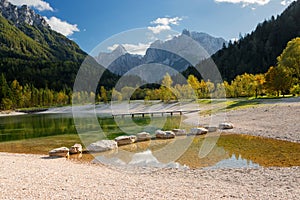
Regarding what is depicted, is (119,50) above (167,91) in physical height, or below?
above

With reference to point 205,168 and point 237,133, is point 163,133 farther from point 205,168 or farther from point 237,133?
point 205,168

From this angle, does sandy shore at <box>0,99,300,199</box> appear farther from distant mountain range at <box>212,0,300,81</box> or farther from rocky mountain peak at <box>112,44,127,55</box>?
distant mountain range at <box>212,0,300,81</box>

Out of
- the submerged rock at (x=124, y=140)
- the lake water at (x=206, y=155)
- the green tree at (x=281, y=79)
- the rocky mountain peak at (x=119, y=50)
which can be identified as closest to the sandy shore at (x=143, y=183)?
the lake water at (x=206, y=155)

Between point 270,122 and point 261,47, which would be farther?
point 261,47

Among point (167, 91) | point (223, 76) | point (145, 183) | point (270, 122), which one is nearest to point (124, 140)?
point (145, 183)

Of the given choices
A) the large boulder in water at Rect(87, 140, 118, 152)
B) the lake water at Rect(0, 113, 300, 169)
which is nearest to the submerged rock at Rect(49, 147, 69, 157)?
the lake water at Rect(0, 113, 300, 169)

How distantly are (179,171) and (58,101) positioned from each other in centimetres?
12161

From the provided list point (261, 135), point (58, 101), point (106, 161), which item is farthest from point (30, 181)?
point (58, 101)

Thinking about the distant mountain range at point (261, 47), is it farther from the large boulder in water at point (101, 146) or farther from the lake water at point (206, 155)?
the large boulder in water at point (101, 146)

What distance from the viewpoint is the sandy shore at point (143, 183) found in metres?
8.56

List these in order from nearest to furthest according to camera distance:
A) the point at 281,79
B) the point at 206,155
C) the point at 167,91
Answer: the point at 206,155 < the point at 281,79 < the point at 167,91

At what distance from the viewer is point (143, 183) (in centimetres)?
1042

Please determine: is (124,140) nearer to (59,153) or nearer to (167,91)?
(59,153)

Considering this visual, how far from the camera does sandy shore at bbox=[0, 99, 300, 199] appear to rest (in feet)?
28.1
